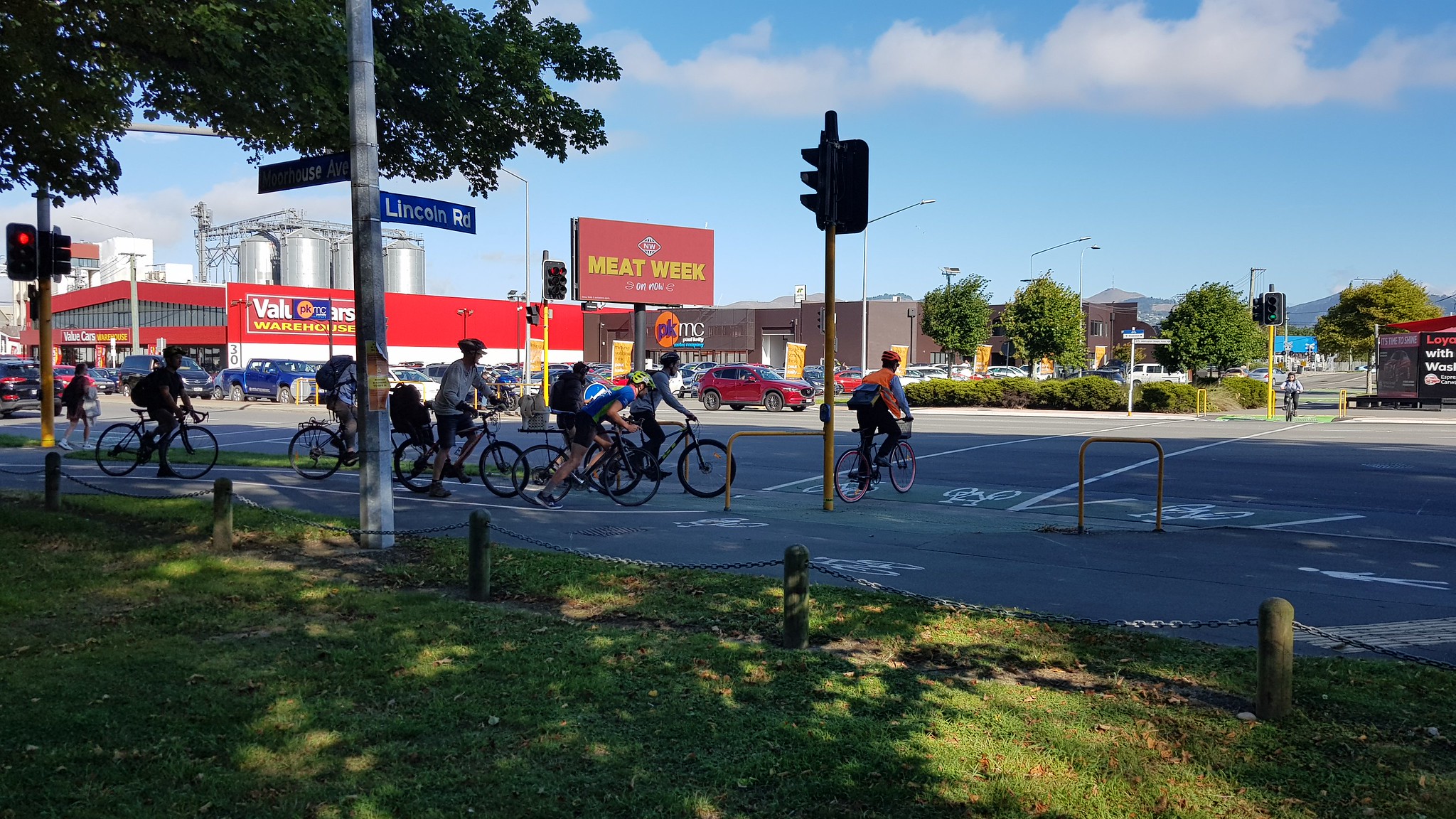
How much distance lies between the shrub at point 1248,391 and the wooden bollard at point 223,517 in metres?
40.3

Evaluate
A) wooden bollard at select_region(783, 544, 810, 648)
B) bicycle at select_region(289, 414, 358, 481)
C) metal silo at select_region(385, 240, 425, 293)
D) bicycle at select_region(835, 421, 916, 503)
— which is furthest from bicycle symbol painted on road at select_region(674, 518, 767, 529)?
metal silo at select_region(385, 240, 425, 293)

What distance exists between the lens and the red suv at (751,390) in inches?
1487

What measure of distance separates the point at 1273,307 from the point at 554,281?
2119 centimetres

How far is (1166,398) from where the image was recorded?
3781 cm

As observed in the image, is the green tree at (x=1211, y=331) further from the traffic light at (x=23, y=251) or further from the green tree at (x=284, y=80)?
the traffic light at (x=23, y=251)

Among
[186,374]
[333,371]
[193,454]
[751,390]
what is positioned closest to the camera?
[333,371]

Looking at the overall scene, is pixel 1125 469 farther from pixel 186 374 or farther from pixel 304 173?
pixel 186 374

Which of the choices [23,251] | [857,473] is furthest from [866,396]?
[23,251]

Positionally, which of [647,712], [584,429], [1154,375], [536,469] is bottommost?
[647,712]

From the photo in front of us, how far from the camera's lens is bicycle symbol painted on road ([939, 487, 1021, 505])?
13492 mm

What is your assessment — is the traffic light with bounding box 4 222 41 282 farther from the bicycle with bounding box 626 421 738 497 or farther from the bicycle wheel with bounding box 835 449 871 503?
A: the bicycle wheel with bounding box 835 449 871 503

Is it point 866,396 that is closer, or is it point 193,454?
point 866,396

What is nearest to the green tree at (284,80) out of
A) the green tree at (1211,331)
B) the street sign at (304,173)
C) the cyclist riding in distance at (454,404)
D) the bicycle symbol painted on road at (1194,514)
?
the street sign at (304,173)

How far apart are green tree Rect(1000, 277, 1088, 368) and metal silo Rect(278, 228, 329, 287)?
199ft
